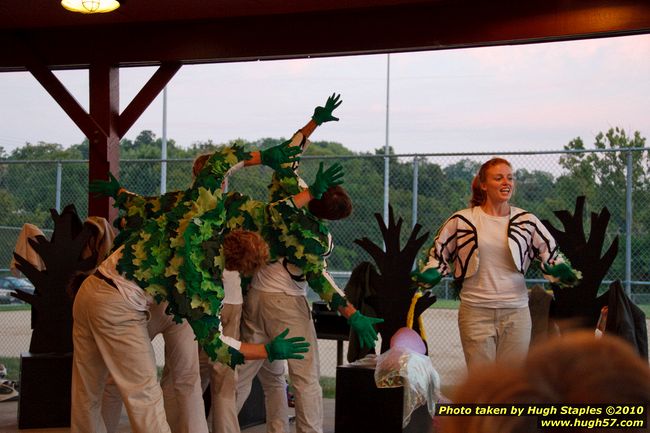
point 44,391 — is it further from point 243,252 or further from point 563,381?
point 563,381

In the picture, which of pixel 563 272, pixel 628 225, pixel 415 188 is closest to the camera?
pixel 563 272

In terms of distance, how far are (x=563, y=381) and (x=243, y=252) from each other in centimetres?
323

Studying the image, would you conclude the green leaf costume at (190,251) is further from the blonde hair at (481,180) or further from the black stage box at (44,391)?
the black stage box at (44,391)

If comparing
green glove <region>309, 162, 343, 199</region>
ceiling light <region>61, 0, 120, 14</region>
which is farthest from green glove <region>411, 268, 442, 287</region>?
ceiling light <region>61, 0, 120, 14</region>

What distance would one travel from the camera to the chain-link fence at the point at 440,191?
24.1 ft

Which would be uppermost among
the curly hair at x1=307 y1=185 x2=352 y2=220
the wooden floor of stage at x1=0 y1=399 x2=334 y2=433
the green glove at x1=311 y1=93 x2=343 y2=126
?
the green glove at x1=311 y1=93 x2=343 y2=126

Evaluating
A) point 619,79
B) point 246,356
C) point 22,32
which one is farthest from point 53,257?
point 619,79

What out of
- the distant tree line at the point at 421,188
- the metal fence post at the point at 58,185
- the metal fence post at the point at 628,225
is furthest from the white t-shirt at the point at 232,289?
the metal fence post at the point at 58,185

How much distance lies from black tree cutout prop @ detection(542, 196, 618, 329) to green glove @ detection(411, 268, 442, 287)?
2.76ft

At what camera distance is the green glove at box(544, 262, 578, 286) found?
466cm

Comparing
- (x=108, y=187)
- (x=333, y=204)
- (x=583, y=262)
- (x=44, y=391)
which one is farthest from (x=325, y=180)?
(x=44, y=391)

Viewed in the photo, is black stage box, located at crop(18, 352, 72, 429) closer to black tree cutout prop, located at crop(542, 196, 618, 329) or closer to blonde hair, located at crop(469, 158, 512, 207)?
blonde hair, located at crop(469, 158, 512, 207)

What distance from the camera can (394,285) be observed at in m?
5.12

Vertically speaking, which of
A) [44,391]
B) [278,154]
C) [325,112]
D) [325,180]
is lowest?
[44,391]
